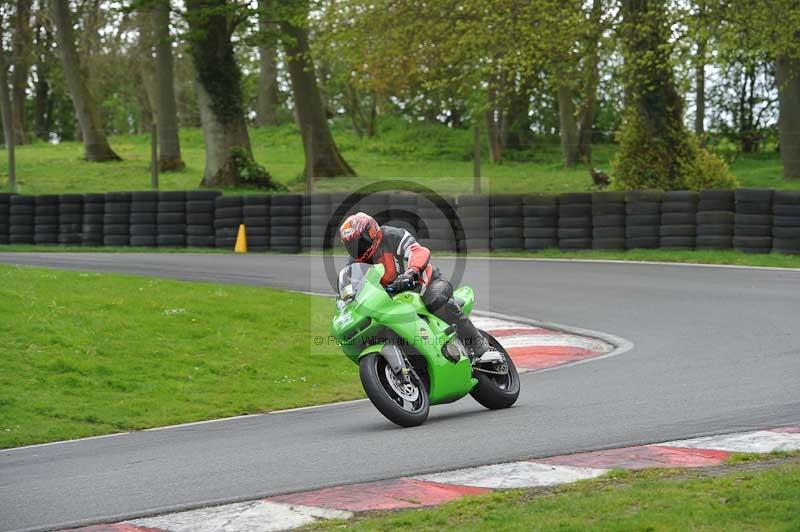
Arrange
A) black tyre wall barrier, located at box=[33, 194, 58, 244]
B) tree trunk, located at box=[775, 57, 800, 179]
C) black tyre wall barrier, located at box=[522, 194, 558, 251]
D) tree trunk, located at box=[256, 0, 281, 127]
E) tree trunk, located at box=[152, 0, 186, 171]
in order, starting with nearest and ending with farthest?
black tyre wall barrier, located at box=[522, 194, 558, 251] → black tyre wall barrier, located at box=[33, 194, 58, 244] → tree trunk, located at box=[775, 57, 800, 179] → tree trunk, located at box=[152, 0, 186, 171] → tree trunk, located at box=[256, 0, 281, 127]

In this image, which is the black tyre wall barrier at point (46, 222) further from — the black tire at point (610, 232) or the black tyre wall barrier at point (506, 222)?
the black tire at point (610, 232)

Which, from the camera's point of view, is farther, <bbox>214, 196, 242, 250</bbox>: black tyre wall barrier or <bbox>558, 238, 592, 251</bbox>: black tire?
<bbox>214, 196, 242, 250</bbox>: black tyre wall barrier

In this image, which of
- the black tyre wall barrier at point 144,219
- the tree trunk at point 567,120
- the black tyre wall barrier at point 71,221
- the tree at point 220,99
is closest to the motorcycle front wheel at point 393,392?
the black tyre wall barrier at point 144,219

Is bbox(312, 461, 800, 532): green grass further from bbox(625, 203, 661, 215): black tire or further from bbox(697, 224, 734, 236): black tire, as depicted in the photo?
bbox(625, 203, 661, 215): black tire

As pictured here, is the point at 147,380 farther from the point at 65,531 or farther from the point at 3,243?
A: the point at 3,243

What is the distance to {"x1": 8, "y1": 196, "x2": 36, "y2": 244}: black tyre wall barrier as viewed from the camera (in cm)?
2572

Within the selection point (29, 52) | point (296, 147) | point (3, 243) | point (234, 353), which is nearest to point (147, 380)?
point (234, 353)

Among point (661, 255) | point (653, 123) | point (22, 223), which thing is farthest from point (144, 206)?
point (653, 123)

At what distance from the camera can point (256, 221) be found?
2441cm

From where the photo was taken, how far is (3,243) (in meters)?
25.7

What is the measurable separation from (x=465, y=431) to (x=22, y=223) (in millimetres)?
19621

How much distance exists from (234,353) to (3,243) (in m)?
14.8

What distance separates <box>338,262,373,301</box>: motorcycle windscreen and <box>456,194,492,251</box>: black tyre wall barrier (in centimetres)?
1404

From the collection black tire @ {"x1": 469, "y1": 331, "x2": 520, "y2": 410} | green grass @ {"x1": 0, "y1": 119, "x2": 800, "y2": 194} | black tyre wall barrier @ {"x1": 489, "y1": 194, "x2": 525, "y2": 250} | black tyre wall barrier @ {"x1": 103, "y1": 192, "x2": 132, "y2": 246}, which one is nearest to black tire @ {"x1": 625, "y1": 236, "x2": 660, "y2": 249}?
black tyre wall barrier @ {"x1": 489, "y1": 194, "x2": 525, "y2": 250}
